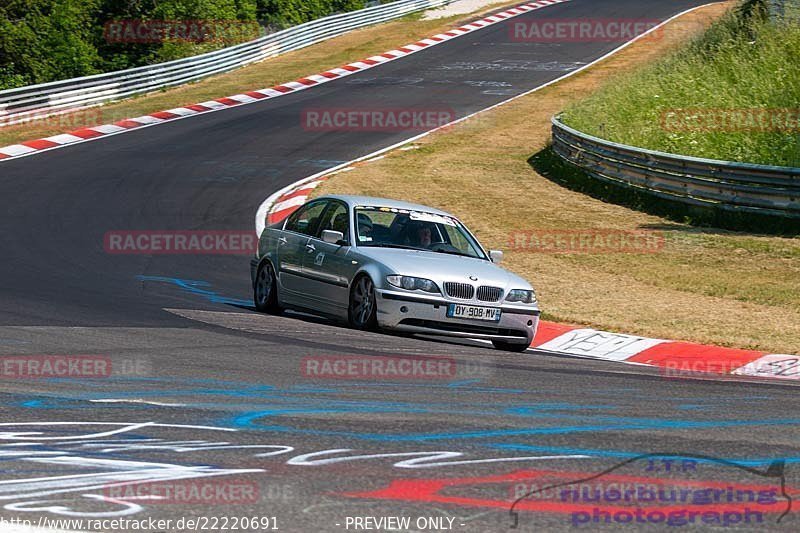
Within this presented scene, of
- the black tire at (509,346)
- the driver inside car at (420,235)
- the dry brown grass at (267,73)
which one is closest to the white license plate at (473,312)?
the black tire at (509,346)

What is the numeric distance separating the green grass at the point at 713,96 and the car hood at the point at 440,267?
Result: 11.3 m

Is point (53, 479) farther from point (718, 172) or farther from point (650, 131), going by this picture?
point (650, 131)

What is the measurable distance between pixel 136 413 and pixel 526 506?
2791 millimetres

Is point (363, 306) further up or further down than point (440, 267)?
further down

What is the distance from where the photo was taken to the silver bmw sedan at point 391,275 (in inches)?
462

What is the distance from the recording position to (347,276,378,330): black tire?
1182 cm

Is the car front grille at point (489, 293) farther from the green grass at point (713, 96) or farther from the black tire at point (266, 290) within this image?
the green grass at point (713, 96)

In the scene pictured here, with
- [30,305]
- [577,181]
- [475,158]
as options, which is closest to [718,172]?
[577,181]

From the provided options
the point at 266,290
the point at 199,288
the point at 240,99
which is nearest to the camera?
the point at 266,290

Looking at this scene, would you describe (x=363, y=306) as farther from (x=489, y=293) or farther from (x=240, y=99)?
(x=240, y=99)

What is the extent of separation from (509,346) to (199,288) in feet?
14.0

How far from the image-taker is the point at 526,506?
16.9ft

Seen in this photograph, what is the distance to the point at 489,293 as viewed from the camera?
39.2 feet

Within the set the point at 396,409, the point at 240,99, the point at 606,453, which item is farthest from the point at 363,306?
the point at 240,99
